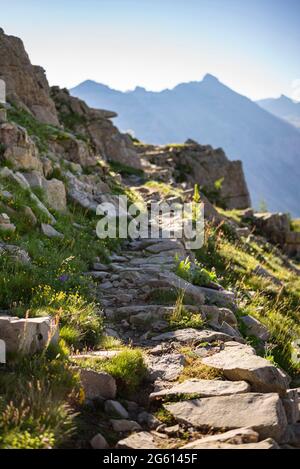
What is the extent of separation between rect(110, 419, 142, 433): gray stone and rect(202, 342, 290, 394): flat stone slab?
1.52 metres

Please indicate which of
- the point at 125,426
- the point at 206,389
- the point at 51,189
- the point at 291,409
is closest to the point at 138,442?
the point at 125,426

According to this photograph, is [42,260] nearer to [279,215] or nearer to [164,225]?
[164,225]

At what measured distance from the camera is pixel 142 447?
13.9ft

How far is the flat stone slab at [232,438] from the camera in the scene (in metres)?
4.18

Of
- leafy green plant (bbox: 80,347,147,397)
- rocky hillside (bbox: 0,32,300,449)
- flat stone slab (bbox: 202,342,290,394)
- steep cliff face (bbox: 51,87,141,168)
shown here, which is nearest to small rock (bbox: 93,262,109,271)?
rocky hillside (bbox: 0,32,300,449)

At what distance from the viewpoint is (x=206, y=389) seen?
527 cm

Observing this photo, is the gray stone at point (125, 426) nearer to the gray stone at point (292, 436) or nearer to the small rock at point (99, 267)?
the gray stone at point (292, 436)

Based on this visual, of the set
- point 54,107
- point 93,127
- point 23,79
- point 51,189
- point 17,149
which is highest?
point 23,79

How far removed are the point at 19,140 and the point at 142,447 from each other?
1128 cm

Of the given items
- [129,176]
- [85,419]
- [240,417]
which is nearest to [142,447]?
[85,419]

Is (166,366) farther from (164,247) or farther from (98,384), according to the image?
(164,247)

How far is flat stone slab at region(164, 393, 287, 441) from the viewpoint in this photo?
4465 mm

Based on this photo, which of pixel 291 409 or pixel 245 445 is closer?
pixel 245 445

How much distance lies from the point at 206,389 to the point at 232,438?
104 centimetres
